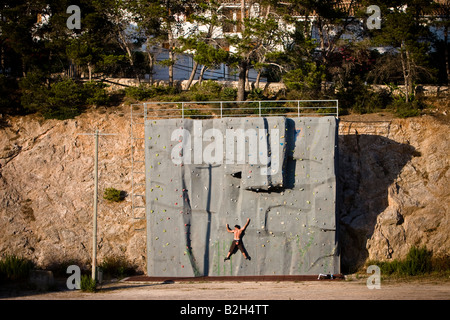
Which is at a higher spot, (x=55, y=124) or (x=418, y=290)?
(x=55, y=124)

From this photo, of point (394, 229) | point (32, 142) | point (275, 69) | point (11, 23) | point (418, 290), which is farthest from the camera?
point (275, 69)

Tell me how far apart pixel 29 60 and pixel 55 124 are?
492 centimetres

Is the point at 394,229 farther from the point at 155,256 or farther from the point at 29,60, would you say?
the point at 29,60

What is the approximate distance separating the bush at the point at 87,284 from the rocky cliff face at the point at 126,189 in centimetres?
306

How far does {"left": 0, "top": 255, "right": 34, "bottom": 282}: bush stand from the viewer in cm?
2448

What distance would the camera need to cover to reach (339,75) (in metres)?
32.2

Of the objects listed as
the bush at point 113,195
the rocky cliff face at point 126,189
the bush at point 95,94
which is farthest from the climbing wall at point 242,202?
the bush at point 95,94

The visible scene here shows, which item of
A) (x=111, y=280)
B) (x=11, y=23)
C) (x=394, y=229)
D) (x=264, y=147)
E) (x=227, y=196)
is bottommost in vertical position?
(x=111, y=280)

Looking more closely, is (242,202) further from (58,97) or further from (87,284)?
(58,97)

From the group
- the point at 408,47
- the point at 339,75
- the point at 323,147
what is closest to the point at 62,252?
the point at 323,147

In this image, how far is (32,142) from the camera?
29.1m

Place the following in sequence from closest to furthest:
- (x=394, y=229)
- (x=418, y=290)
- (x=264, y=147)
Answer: (x=418, y=290) < (x=264, y=147) < (x=394, y=229)

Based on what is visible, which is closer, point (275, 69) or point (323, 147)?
point (323, 147)

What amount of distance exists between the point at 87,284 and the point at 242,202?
23.6 ft
